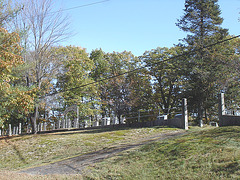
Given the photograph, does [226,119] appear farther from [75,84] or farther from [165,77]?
[75,84]

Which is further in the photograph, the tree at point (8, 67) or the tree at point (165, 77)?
the tree at point (165, 77)

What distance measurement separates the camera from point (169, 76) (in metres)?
33.1

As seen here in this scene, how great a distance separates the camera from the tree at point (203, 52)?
25719 millimetres

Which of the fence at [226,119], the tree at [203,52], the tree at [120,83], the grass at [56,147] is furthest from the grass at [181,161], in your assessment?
the tree at [120,83]

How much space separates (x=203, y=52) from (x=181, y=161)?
799 inches

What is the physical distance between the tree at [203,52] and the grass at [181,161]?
15445 mm

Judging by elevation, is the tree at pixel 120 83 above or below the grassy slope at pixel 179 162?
above

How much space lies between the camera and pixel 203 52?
26.6 meters

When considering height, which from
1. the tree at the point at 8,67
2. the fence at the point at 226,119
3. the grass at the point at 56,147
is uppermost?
the tree at the point at 8,67

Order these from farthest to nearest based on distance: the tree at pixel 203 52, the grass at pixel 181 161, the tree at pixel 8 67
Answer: the tree at pixel 203 52
the tree at pixel 8 67
the grass at pixel 181 161

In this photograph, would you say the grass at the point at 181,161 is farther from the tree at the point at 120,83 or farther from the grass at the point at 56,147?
the tree at the point at 120,83

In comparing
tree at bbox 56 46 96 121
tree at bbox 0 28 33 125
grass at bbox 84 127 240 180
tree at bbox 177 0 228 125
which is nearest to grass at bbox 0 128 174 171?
tree at bbox 0 28 33 125

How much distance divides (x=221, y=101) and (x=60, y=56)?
18306 millimetres

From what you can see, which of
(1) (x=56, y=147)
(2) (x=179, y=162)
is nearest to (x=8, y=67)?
(1) (x=56, y=147)
